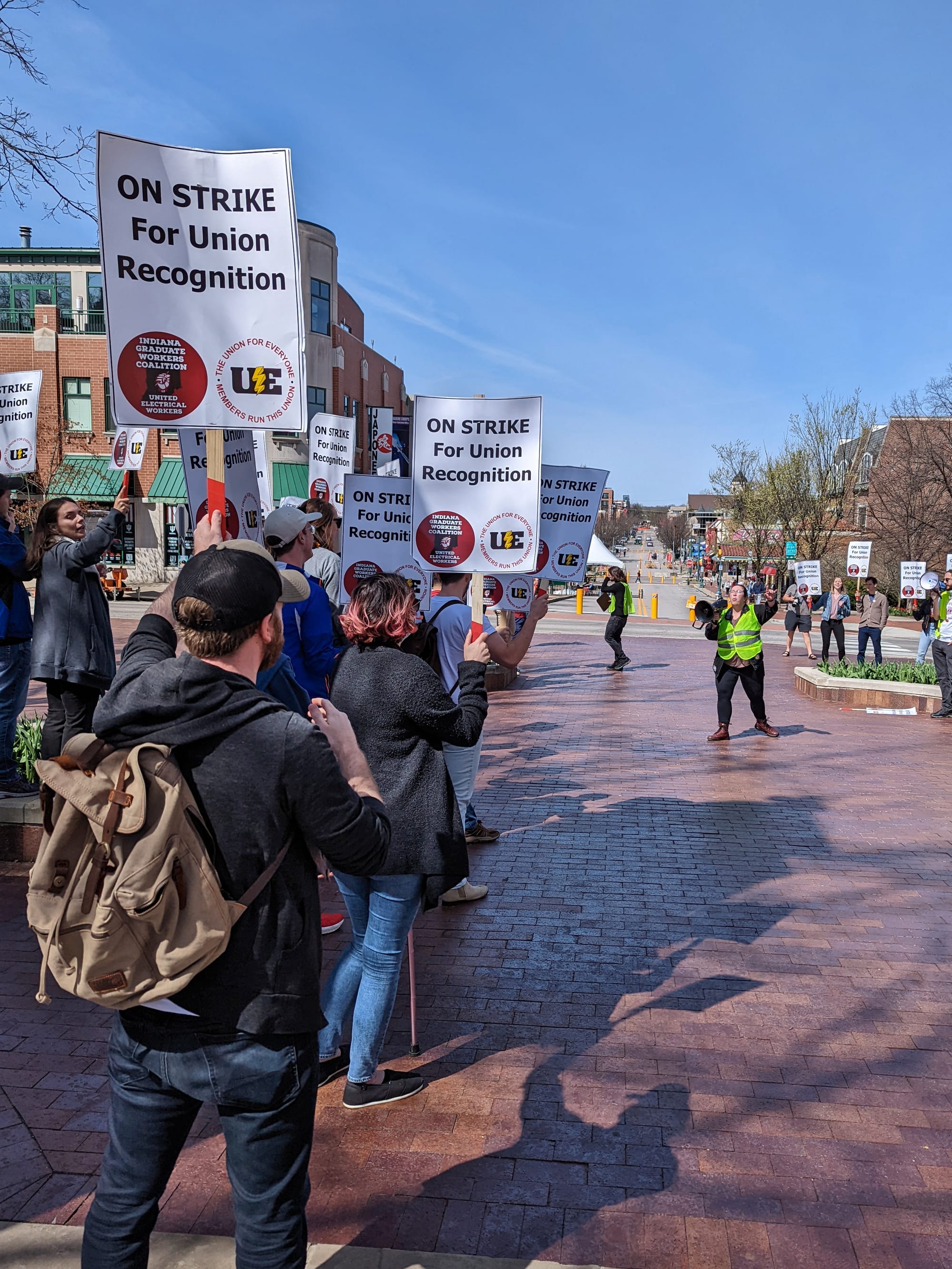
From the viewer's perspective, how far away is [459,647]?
5488mm

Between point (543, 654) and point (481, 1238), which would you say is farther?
point (543, 654)

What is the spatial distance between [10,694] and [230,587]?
5071 millimetres

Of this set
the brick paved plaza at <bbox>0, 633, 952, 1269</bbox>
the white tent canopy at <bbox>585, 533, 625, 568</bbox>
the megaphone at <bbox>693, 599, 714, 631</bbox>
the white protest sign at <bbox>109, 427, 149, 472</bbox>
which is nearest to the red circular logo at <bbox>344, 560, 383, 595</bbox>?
the white protest sign at <bbox>109, 427, 149, 472</bbox>

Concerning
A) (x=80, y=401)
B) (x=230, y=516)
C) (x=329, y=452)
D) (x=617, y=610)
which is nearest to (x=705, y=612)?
(x=329, y=452)

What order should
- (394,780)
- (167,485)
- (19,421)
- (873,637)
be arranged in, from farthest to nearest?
(167,485), (873,637), (19,421), (394,780)

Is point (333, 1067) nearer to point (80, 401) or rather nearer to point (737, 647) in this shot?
point (737, 647)

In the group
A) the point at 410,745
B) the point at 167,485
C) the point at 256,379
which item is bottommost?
the point at 410,745

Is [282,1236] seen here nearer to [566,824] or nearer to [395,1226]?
[395,1226]

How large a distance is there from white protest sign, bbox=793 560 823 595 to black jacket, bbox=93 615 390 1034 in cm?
2429

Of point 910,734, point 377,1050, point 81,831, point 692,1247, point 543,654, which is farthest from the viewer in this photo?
point 543,654

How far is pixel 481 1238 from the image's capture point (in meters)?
2.93

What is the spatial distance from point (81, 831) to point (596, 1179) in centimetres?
221

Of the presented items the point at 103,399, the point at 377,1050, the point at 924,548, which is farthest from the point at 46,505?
the point at 924,548

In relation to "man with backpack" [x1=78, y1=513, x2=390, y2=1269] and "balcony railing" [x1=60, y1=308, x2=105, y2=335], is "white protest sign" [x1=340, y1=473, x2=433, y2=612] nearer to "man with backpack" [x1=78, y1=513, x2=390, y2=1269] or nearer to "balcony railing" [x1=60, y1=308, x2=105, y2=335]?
"man with backpack" [x1=78, y1=513, x2=390, y2=1269]
